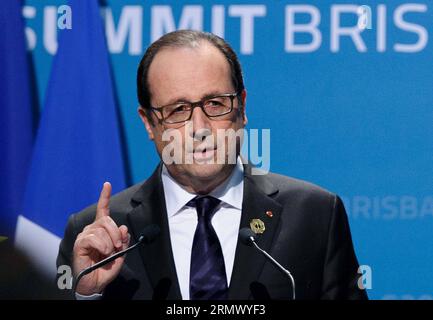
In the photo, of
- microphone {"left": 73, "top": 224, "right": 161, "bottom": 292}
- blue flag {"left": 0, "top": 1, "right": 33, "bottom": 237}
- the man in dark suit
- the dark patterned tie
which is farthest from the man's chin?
blue flag {"left": 0, "top": 1, "right": 33, "bottom": 237}

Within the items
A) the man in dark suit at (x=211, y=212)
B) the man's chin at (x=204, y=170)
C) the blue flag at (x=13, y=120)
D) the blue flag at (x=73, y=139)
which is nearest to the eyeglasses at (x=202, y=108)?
the man in dark suit at (x=211, y=212)

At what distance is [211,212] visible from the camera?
92.4 inches

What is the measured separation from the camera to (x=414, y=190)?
2461 millimetres

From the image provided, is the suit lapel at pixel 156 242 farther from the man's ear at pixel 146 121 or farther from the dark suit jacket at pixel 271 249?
the man's ear at pixel 146 121

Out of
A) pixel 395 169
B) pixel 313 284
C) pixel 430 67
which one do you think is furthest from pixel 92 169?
pixel 430 67

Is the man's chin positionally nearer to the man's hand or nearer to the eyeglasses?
the eyeglasses

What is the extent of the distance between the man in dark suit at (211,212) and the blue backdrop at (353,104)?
0.27 ft

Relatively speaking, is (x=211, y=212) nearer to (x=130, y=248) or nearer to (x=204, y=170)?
(x=204, y=170)

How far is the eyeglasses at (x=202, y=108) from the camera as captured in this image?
2.27 m

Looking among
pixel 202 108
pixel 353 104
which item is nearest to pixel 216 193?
pixel 202 108

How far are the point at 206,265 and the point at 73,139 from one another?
63 centimetres

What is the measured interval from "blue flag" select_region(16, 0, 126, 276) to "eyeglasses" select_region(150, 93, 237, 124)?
0.28m
